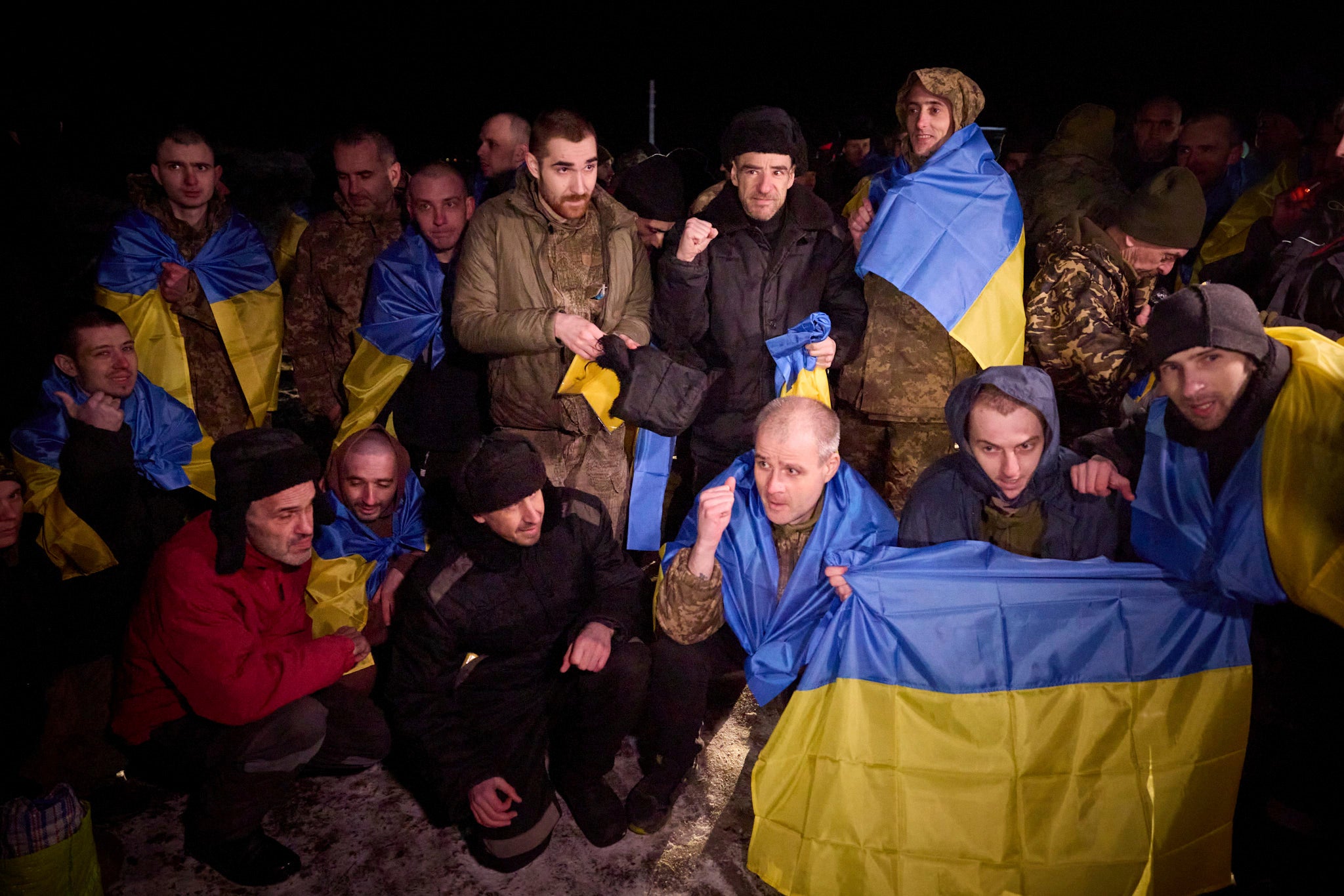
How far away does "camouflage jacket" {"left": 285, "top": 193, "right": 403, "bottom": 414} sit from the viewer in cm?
452

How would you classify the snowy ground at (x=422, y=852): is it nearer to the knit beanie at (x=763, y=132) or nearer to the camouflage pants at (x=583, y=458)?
the camouflage pants at (x=583, y=458)

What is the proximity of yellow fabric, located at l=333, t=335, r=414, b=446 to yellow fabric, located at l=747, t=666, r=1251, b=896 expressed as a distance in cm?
259

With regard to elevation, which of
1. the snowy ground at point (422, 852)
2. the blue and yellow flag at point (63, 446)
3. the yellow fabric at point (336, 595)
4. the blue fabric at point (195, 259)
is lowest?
the snowy ground at point (422, 852)

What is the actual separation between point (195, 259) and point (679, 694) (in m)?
3.35

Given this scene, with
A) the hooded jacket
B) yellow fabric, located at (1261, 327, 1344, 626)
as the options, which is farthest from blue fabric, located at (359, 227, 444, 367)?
yellow fabric, located at (1261, 327, 1344, 626)

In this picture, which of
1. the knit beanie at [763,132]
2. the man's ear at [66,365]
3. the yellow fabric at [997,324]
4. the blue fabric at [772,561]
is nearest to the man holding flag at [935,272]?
the yellow fabric at [997,324]

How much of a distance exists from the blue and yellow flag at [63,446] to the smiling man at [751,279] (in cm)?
241

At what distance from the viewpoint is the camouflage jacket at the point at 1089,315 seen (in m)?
3.38

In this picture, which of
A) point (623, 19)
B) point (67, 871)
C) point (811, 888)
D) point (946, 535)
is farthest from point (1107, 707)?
point (623, 19)

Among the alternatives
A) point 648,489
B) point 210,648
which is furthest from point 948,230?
point 210,648

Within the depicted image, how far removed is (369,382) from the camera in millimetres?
4348

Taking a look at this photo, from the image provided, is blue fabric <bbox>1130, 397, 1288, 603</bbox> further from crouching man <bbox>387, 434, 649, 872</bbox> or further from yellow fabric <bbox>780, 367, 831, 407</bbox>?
crouching man <bbox>387, 434, 649, 872</bbox>

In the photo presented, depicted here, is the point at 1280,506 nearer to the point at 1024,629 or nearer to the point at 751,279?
the point at 1024,629

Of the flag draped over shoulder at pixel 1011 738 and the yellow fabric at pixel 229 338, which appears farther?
the yellow fabric at pixel 229 338
